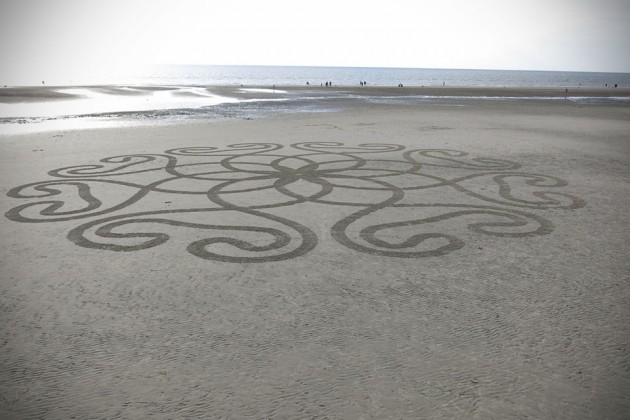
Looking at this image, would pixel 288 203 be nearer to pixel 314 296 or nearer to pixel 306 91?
pixel 314 296

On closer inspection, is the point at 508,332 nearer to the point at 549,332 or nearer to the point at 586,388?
the point at 549,332

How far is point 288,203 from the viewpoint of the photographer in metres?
5.24

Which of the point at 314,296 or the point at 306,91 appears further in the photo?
the point at 306,91

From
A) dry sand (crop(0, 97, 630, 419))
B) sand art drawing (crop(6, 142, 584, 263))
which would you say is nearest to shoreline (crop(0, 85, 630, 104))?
sand art drawing (crop(6, 142, 584, 263))

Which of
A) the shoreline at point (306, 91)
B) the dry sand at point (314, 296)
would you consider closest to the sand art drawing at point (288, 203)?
the dry sand at point (314, 296)

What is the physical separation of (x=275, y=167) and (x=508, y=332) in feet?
17.4

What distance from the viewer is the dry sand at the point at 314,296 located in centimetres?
204

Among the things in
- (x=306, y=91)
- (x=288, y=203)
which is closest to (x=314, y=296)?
(x=288, y=203)

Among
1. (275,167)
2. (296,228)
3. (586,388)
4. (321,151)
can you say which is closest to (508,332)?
(586,388)

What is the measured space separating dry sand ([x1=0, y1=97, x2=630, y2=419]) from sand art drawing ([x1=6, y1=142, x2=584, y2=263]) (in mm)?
35

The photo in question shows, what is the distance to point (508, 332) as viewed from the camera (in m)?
2.55

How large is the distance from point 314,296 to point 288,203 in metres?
2.37

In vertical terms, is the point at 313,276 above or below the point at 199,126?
below

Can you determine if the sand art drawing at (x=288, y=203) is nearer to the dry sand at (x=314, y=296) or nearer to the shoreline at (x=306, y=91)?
the dry sand at (x=314, y=296)
